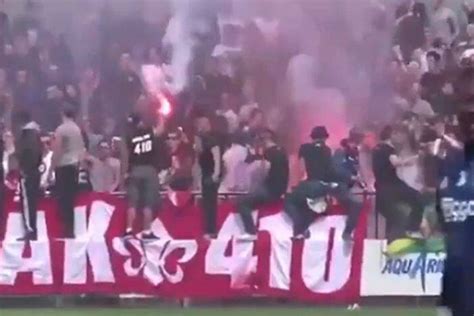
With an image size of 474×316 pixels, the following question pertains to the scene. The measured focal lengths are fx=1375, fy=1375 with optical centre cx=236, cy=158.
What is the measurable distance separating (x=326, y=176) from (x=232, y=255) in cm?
114

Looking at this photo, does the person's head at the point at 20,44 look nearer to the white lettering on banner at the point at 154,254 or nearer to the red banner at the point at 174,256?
the red banner at the point at 174,256

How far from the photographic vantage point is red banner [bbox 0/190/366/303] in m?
12.7

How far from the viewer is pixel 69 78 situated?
41.9 feet

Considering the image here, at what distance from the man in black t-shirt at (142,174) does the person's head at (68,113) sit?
0.53 metres

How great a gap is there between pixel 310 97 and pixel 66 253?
2.70 metres

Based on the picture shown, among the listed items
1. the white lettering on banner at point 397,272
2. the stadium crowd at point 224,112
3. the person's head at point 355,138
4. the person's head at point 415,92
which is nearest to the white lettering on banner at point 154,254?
the stadium crowd at point 224,112

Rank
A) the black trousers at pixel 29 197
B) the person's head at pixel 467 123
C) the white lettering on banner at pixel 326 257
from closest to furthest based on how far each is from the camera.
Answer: the person's head at pixel 467 123 < the black trousers at pixel 29 197 < the white lettering on banner at pixel 326 257

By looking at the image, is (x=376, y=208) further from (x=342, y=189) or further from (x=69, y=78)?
(x=69, y=78)

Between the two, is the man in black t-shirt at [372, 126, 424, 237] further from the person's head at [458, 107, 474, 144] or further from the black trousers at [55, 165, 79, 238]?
the person's head at [458, 107, 474, 144]

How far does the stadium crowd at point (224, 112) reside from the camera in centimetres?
1272

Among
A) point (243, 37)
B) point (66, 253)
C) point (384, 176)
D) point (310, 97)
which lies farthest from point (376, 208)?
point (66, 253)

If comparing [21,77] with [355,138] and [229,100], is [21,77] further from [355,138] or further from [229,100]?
[355,138]

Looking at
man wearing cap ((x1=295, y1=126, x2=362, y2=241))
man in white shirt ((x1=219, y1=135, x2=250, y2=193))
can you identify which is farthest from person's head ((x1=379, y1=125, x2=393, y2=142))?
man in white shirt ((x1=219, y1=135, x2=250, y2=193))

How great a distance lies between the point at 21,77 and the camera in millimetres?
12742
